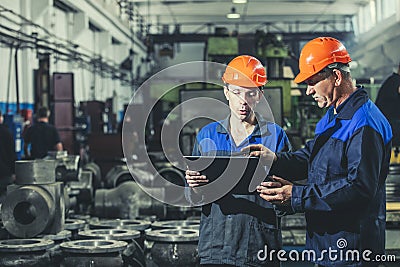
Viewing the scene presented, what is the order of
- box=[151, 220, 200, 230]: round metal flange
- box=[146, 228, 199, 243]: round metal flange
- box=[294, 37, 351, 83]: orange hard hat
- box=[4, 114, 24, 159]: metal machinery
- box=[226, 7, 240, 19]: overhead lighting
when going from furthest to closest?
1. box=[226, 7, 240, 19]: overhead lighting
2. box=[4, 114, 24, 159]: metal machinery
3. box=[151, 220, 200, 230]: round metal flange
4. box=[146, 228, 199, 243]: round metal flange
5. box=[294, 37, 351, 83]: orange hard hat

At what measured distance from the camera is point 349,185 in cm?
253

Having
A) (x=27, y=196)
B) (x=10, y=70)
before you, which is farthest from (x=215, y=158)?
(x=10, y=70)

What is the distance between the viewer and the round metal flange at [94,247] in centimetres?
400

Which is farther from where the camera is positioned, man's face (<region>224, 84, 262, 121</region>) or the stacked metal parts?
the stacked metal parts

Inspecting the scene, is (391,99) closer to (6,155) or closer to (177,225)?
(177,225)

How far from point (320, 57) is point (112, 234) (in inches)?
89.2

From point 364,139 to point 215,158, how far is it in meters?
0.66

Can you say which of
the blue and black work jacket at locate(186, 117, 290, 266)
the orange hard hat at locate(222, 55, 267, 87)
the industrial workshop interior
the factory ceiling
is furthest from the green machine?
the factory ceiling

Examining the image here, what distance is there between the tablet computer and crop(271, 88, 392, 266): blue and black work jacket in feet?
0.80

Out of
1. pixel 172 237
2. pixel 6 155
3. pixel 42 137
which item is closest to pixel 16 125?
pixel 42 137

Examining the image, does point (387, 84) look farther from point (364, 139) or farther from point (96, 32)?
point (96, 32)

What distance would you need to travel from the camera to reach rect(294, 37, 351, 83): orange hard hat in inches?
108

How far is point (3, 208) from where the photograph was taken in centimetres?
472

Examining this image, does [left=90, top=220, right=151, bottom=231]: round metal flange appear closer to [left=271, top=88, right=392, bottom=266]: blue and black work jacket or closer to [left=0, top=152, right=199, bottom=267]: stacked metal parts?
[left=0, top=152, right=199, bottom=267]: stacked metal parts
